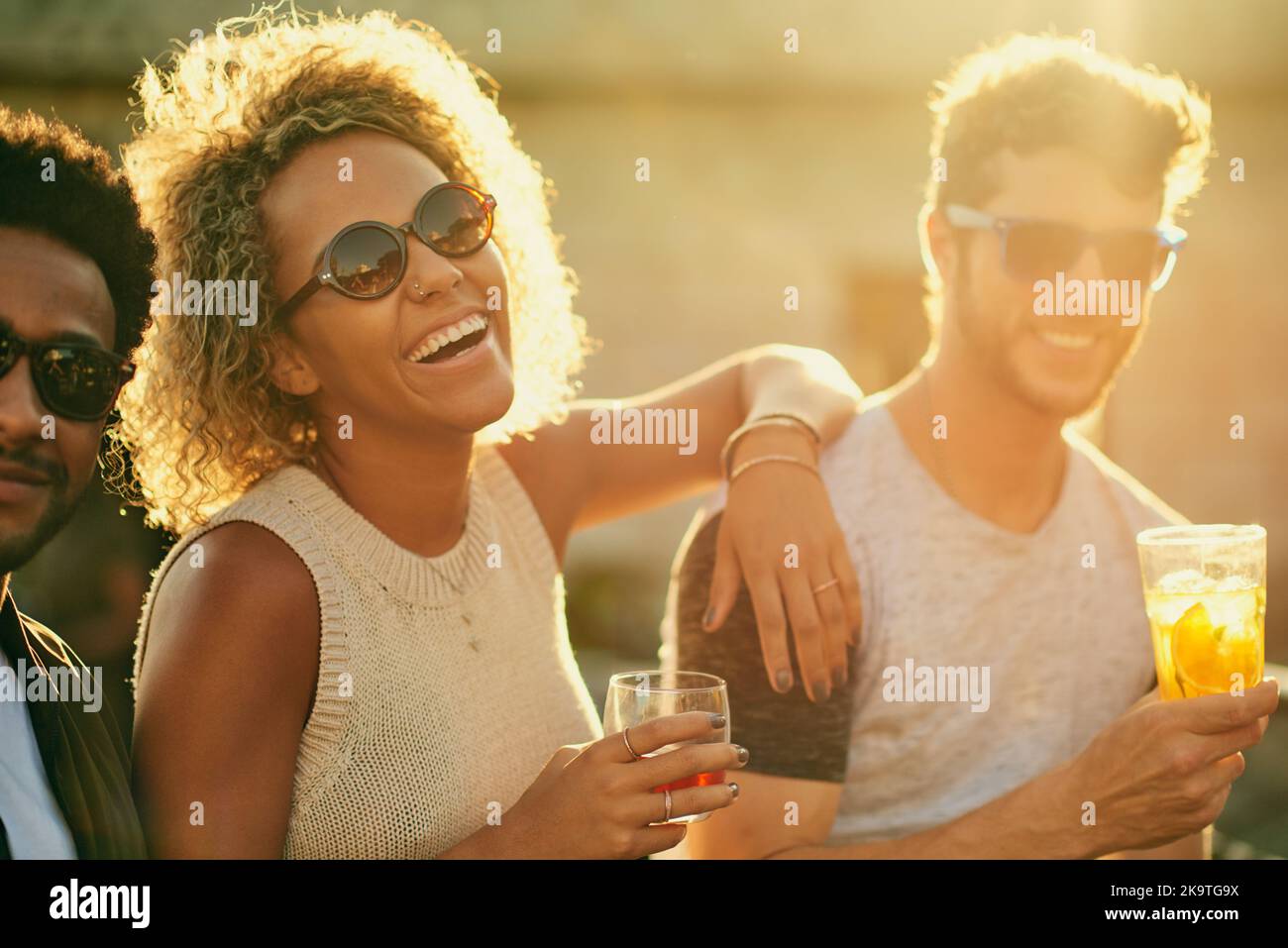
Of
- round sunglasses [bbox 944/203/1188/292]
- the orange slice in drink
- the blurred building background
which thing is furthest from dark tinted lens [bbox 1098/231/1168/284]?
the blurred building background

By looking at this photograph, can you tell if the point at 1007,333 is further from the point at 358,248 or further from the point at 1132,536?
the point at 358,248

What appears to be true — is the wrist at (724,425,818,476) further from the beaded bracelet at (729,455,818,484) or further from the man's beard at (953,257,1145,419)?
the man's beard at (953,257,1145,419)

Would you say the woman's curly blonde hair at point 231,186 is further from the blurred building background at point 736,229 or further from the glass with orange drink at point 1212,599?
the blurred building background at point 736,229

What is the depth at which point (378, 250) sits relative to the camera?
2.03 meters

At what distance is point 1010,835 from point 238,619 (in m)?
1.47

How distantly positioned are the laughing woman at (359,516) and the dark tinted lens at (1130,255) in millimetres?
737

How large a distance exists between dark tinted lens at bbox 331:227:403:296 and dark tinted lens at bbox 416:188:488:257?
76mm

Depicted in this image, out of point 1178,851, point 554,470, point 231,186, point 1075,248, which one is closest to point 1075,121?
point 1075,248

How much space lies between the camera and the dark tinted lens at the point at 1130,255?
2520mm

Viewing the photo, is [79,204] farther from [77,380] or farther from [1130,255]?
[1130,255]

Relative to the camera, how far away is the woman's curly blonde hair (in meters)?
2.08

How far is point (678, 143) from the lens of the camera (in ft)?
20.4

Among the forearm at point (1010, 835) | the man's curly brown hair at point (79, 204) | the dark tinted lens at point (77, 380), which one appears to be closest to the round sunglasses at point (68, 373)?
the dark tinted lens at point (77, 380)
